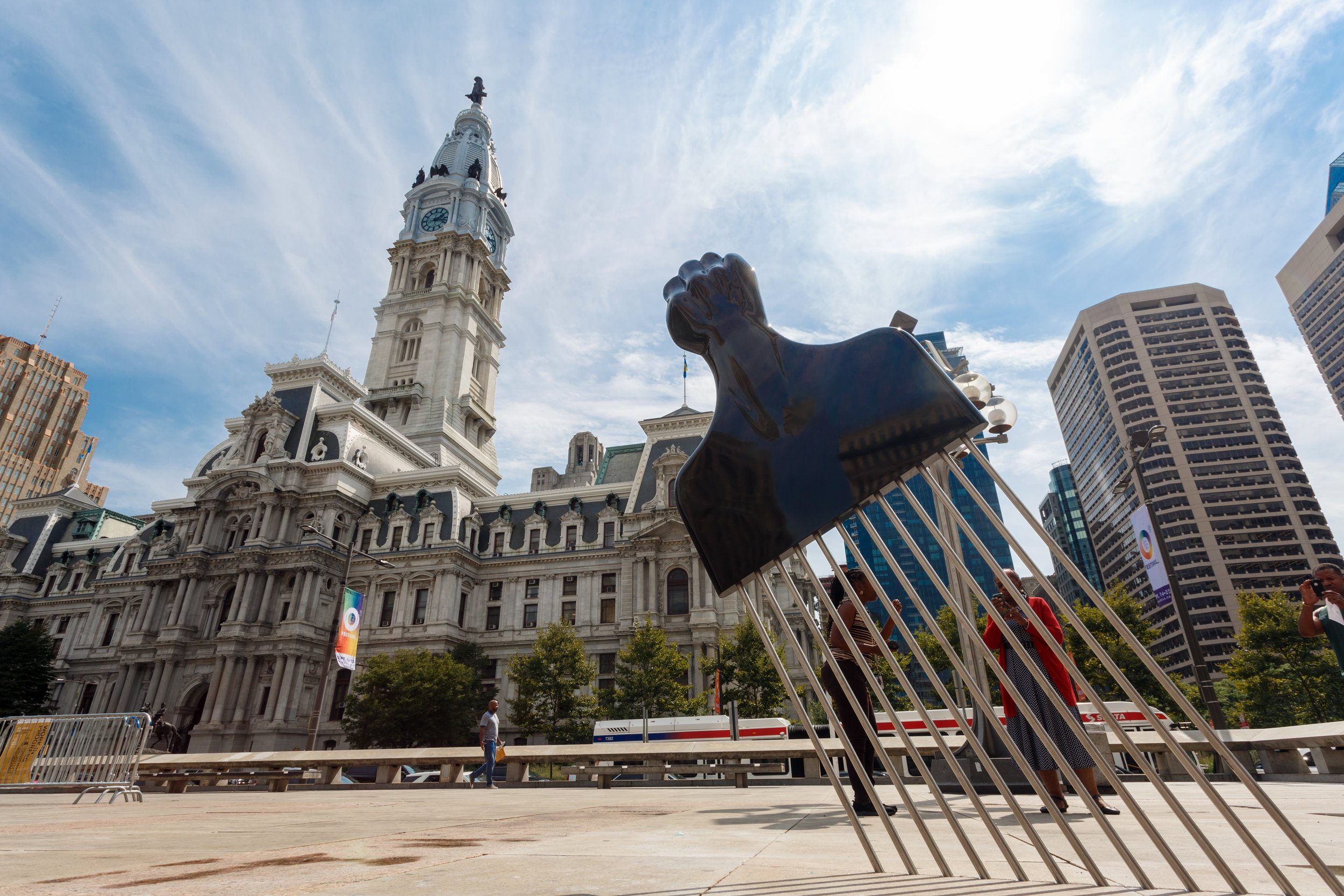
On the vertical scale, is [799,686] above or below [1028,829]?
above

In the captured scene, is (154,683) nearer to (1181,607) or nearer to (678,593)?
(678,593)

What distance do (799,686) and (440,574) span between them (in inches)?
956

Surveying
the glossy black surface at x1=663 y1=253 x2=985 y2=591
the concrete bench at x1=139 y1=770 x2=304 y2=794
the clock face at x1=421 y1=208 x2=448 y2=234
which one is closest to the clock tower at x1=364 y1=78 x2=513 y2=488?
the clock face at x1=421 y1=208 x2=448 y2=234

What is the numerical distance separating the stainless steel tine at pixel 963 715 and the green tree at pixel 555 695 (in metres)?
35.4

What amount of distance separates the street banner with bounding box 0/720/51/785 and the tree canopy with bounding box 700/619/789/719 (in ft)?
85.4

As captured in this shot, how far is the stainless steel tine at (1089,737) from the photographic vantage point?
190 cm

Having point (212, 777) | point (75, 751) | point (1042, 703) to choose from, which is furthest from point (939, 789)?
point (212, 777)

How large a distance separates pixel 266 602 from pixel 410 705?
50.3 feet

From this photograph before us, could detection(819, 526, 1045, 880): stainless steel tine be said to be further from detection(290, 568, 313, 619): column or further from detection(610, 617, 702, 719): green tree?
detection(290, 568, 313, 619): column

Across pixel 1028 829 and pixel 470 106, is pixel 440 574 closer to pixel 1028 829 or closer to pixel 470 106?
pixel 1028 829

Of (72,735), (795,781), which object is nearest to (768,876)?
(795,781)

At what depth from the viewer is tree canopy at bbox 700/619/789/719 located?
33.6m

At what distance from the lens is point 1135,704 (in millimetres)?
2312

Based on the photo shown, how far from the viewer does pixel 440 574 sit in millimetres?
45219
